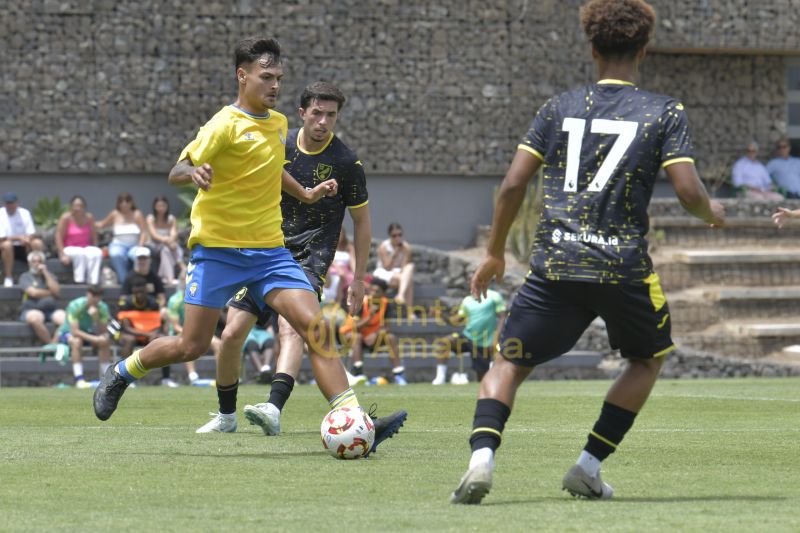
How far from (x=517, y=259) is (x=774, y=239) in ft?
18.1

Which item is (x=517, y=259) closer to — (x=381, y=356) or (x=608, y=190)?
(x=381, y=356)

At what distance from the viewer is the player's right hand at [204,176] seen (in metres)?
8.51

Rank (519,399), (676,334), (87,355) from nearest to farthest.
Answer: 1. (519,399)
2. (87,355)
3. (676,334)

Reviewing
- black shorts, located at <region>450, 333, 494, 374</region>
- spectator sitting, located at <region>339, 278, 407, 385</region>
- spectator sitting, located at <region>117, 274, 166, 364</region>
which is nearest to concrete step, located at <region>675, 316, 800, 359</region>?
black shorts, located at <region>450, 333, 494, 374</region>

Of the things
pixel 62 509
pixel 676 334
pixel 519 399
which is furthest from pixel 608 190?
pixel 676 334

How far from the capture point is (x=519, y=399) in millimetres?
16641

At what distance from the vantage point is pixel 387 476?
7938mm

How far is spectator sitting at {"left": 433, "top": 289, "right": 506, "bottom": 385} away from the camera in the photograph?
24.2 metres

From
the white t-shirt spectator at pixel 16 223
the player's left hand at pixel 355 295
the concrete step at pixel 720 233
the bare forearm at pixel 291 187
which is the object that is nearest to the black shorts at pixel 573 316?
the bare forearm at pixel 291 187

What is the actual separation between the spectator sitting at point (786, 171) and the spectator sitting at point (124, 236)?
45.1ft

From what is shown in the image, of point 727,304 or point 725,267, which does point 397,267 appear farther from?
point 725,267

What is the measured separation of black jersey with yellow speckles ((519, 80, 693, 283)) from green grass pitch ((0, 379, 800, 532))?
1.05m

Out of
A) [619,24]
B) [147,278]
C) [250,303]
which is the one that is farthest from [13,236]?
[619,24]

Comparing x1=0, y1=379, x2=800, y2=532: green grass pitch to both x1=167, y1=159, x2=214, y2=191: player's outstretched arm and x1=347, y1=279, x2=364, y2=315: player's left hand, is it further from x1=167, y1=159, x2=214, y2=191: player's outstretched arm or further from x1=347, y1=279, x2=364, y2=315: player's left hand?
x1=167, y1=159, x2=214, y2=191: player's outstretched arm
